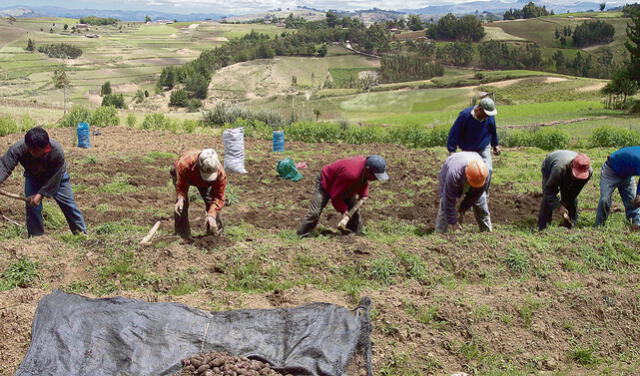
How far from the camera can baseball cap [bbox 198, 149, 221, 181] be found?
6.17 metres

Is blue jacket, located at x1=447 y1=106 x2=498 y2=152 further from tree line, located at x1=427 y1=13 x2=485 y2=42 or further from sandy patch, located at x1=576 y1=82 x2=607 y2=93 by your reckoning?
tree line, located at x1=427 y1=13 x2=485 y2=42

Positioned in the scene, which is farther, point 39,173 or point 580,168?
point 580,168

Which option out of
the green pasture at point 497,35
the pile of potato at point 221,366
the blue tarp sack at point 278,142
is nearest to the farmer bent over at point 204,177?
the pile of potato at point 221,366

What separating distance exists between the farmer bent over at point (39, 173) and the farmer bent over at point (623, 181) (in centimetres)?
724

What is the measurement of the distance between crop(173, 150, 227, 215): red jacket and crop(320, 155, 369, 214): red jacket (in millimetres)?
1329

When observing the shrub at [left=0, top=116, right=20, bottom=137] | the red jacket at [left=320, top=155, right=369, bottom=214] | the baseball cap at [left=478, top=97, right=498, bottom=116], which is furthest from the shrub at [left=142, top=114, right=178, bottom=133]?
the baseball cap at [left=478, top=97, right=498, bottom=116]

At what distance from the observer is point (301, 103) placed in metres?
50.0

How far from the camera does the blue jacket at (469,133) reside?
8211 millimetres

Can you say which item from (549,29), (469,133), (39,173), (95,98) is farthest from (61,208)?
(549,29)

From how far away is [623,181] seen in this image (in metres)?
7.98

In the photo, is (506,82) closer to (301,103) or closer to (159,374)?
(301,103)

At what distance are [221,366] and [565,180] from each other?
213 inches

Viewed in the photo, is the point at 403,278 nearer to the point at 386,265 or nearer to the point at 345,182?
the point at 386,265

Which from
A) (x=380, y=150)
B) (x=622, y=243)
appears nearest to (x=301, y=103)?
(x=380, y=150)
